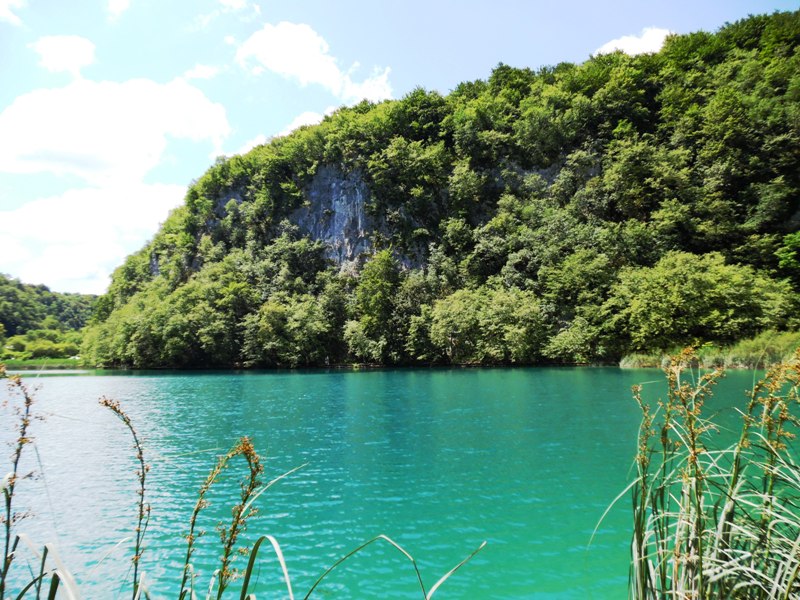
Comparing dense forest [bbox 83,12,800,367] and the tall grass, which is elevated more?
dense forest [bbox 83,12,800,367]

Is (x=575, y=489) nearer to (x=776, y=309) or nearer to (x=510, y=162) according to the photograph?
(x=776, y=309)

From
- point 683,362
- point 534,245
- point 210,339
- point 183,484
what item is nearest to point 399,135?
point 534,245

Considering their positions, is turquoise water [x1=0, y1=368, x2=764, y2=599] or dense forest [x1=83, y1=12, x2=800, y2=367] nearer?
turquoise water [x1=0, y1=368, x2=764, y2=599]

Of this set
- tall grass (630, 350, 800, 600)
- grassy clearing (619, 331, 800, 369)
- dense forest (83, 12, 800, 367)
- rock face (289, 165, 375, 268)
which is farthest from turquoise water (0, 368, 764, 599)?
rock face (289, 165, 375, 268)

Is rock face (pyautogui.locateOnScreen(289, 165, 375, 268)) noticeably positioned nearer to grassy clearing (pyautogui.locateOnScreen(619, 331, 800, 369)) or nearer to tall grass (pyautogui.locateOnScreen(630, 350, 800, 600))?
grassy clearing (pyautogui.locateOnScreen(619, 331, 800, 369))

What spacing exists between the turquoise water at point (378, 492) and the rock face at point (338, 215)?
39.8 meters

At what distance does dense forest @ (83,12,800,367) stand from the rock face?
307 mm

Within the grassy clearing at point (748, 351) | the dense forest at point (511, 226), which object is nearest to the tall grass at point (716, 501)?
the grassy clearing at point (748, 351)

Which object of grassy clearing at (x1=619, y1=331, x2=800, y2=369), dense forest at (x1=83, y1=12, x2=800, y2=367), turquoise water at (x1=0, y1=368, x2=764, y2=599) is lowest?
turquoise water at (x1=0, y1=368, x2=764, y2=599)

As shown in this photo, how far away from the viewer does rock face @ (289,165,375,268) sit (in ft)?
197

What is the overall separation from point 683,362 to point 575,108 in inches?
2372

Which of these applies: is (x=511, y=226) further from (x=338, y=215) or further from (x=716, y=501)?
(x=716, y=501)

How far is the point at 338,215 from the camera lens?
6250cm

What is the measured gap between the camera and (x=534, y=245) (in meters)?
48.5
